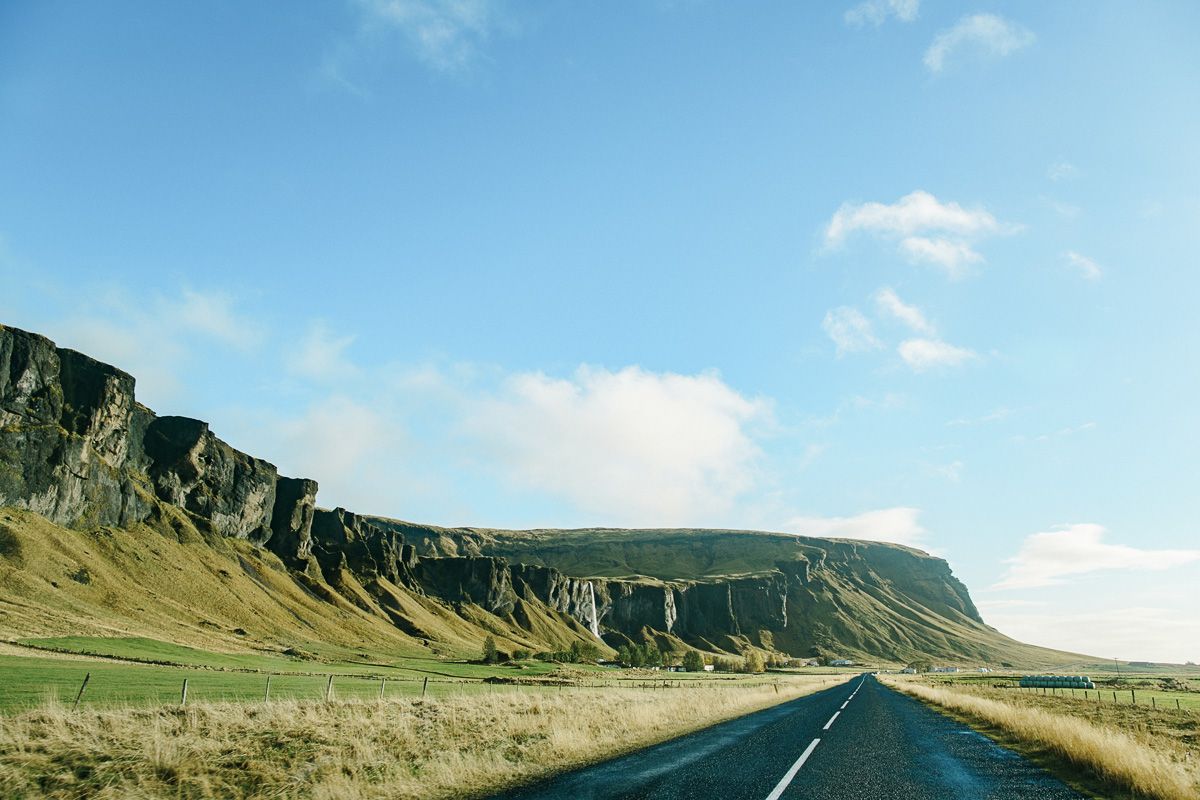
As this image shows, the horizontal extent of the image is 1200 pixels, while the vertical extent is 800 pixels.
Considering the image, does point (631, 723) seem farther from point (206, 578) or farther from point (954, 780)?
point (206, 578)

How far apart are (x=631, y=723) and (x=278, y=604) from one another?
127142 millimetres

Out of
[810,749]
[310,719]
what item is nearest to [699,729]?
[810,749]

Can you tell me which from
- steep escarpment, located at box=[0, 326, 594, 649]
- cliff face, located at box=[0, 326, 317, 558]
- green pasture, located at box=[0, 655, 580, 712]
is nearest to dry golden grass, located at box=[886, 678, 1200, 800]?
green pasture, located at box=[0, 655, 580, 712]

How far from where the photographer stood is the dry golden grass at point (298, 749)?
12.8 metres

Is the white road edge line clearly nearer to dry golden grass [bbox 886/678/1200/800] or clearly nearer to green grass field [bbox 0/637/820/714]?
dry golden grass [bbox 886/678/1200/800]

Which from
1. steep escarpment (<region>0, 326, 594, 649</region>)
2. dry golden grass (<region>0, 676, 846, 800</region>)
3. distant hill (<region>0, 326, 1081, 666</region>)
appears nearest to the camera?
dry golden grass (<region>0, 676, 846, 800</region>)

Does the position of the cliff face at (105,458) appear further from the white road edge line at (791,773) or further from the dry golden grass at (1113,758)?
the dry golden grass at (1113,758)

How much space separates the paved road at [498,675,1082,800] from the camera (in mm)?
12055

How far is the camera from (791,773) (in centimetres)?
1401

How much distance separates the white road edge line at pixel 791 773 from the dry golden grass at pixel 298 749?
4.45 meters

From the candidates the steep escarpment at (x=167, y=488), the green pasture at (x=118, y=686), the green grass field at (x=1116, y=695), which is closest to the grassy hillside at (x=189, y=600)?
the steep escarpment at (x=167, y=488)

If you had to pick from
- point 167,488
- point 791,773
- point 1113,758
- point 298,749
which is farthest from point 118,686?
point 167,488

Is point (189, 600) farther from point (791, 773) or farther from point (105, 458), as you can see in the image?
point (791, 773)

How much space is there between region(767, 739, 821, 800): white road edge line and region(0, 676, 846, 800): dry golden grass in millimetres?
4452
